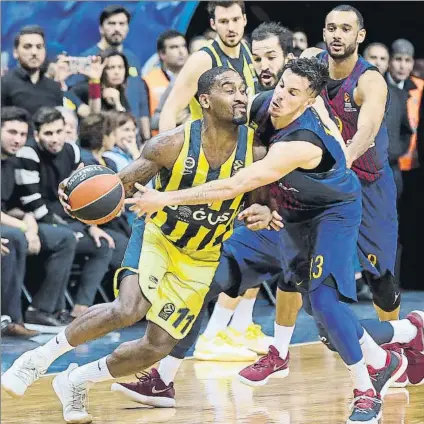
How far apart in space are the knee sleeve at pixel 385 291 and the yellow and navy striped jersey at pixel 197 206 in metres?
1.22

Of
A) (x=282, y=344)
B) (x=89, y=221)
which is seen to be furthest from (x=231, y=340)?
(x=89, y=221)

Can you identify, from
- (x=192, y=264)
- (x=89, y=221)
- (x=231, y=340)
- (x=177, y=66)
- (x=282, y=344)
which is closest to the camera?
(x=89, y=221)

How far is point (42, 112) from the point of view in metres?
8.35

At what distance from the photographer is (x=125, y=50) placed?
9664mm

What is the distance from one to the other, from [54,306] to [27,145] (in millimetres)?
1166

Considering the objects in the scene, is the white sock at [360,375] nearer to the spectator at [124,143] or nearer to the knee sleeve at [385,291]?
the knee sleeve at [385,291]

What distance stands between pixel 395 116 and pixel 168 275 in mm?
5080

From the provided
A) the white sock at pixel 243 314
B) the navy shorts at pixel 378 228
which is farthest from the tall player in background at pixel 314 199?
the white sock at pixel 243 314

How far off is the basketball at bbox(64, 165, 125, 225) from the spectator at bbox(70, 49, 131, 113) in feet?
12.8

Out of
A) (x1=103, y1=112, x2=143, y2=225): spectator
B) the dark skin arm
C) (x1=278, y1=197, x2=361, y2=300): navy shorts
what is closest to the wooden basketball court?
(x1=278, y1=197, x2=361, y2=300): navy shorts

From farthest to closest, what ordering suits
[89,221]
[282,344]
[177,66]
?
[177,66] → [282,344] → [89,221]

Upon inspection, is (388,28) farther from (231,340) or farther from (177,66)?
(231,340)

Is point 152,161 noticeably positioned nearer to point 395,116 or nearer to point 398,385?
point 398,385

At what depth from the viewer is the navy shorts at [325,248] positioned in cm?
534
